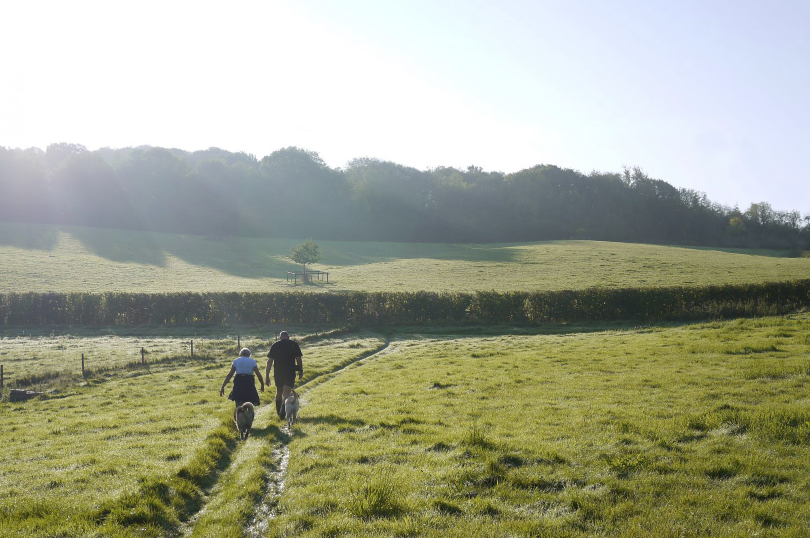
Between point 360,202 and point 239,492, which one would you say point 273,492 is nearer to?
point 239,492

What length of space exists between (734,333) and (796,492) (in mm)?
19811

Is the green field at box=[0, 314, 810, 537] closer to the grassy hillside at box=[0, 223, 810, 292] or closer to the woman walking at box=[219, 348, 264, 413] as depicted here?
the woman walking at box=[219, 348, 264, 413]

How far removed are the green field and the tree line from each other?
88338 mm

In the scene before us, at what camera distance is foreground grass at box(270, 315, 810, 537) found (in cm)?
703

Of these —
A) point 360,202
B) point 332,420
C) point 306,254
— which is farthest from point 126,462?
point 360,202

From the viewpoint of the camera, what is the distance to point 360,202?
11400cm

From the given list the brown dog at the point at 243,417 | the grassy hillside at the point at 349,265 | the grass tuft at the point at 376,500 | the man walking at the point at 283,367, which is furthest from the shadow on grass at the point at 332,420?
the grassy hillside at the point at 349,265

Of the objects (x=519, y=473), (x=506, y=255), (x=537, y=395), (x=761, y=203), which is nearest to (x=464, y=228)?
(x=506, y=255)

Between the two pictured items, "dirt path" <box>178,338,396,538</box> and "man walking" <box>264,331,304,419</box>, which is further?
"man walking" <box>264,331,304,419</box>

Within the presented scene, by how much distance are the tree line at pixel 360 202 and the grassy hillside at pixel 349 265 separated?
8076 millimetres

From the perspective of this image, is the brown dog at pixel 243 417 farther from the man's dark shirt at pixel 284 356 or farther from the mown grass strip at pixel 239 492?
the man's dark shirt at pixel 284 356

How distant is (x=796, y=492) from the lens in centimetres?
750

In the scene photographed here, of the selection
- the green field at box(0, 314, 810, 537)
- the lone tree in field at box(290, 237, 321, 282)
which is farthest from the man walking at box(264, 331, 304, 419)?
the lone tree in field at box(290, 237, 321, 282)

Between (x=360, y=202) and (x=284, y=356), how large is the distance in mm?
101506
